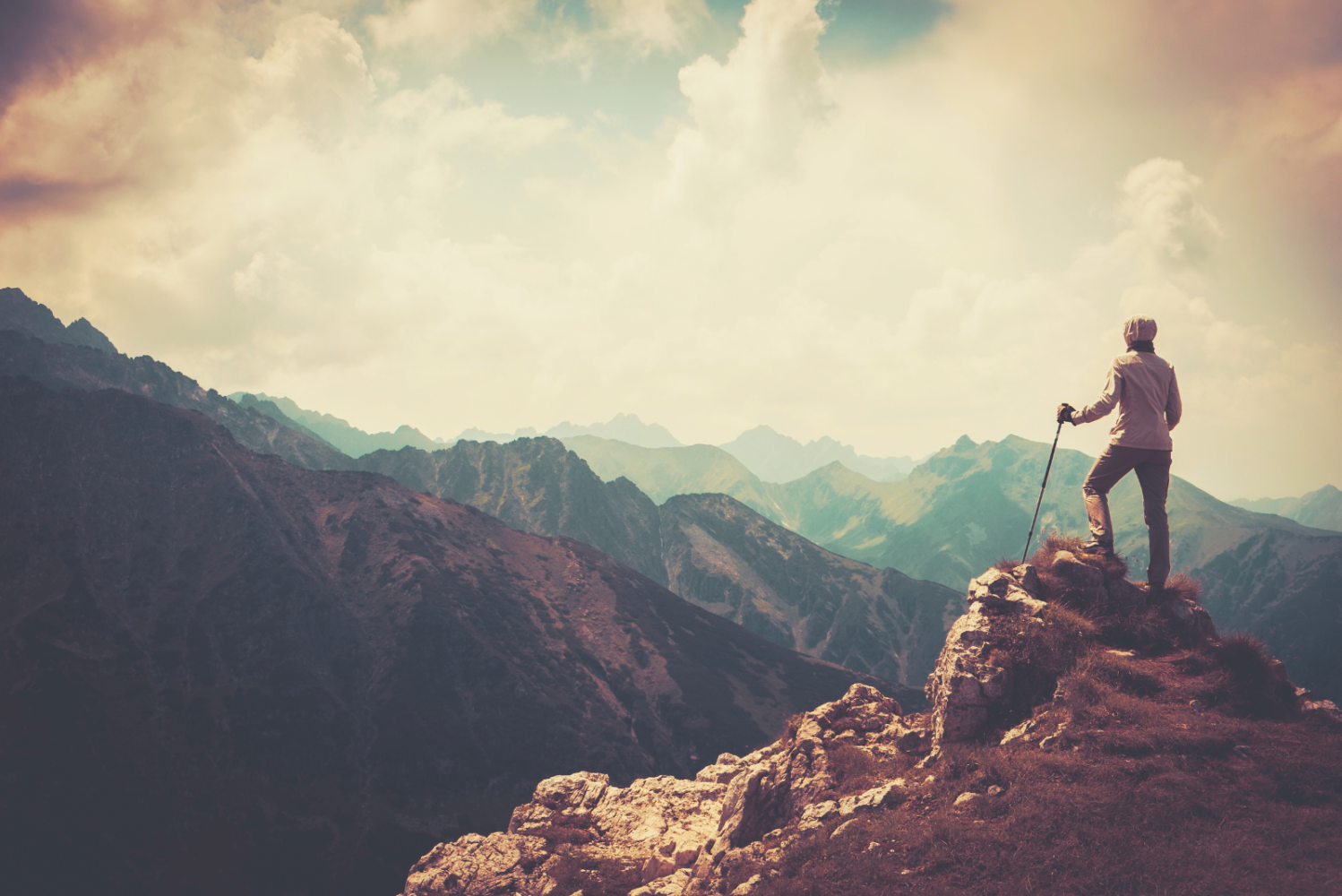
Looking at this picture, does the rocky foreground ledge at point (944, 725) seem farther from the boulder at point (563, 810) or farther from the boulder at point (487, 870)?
the boulder at point (563, 810)

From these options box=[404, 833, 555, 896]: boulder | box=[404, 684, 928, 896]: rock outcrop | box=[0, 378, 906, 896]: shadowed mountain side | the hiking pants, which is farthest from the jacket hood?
box=[0, 378, 906, 896]: shadowed mountain side

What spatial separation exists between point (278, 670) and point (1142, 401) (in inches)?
6006

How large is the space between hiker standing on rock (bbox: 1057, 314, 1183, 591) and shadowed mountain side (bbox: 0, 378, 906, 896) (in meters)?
114

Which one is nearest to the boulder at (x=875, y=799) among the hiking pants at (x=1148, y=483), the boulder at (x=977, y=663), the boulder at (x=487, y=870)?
the boulder at (x=977, y=663)

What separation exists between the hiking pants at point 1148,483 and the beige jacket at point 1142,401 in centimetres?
27

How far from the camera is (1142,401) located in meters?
13.7

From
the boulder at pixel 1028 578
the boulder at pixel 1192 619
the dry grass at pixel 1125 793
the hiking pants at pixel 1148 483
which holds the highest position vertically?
the hiking pants at pixel 1148 483

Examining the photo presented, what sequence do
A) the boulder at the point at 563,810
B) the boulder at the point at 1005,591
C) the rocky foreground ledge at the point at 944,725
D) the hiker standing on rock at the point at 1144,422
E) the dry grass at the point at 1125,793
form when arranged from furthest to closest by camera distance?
the boulder at the point at 563,810, the boulder at the point at 1005,591, the hiker standing on rock at the point at 1144,422, the rocky foreground ledge at the point at 944,725, the dry grass at the point at 1125,793

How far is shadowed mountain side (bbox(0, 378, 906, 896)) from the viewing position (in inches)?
3607

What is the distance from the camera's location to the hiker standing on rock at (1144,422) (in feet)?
45.0

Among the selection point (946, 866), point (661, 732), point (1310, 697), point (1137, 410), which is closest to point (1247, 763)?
point (1310, 697)

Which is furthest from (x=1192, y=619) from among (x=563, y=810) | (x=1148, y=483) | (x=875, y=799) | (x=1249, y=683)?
(x=563, y=810)

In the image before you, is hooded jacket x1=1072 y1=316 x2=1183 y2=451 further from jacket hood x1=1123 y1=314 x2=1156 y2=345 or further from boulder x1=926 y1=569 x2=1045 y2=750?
boulder x1=926 y1=569 x2=1045 y2=750

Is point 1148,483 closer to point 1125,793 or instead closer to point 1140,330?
point 1140,330
